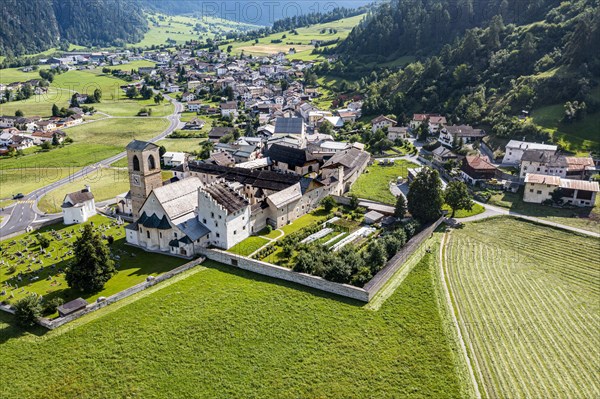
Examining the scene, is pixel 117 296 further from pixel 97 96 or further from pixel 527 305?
pixel 97 96

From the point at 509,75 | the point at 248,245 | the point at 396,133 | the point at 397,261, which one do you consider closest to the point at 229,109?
the point at 396,133

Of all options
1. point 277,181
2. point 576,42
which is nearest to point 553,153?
point 576,42

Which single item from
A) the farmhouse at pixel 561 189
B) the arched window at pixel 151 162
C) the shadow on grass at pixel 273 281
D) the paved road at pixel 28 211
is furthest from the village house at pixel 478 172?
the paved road at pixel 28 211

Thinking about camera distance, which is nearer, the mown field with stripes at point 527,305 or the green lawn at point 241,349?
the green lawn at point 241,349

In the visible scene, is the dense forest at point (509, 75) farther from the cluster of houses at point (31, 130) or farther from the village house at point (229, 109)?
the cluster of houses at point (31, 130)

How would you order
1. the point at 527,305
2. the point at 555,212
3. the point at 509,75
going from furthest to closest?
the point at 509,75
the point at 555,212
the point at 527,305

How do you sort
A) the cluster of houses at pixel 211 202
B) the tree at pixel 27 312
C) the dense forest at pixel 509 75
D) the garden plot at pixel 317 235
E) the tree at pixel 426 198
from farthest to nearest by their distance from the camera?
the dense forest at pixel 509 75 → the tree at pixel 426 198 → the garden plot at pixel 317 235 → the cluster of houses at pixel 211 202 → the tree at pixel 27 312

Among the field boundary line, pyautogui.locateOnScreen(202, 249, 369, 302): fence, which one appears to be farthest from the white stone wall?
pyautogui.locateOnScreen(202, 249, 369, 302): fence
